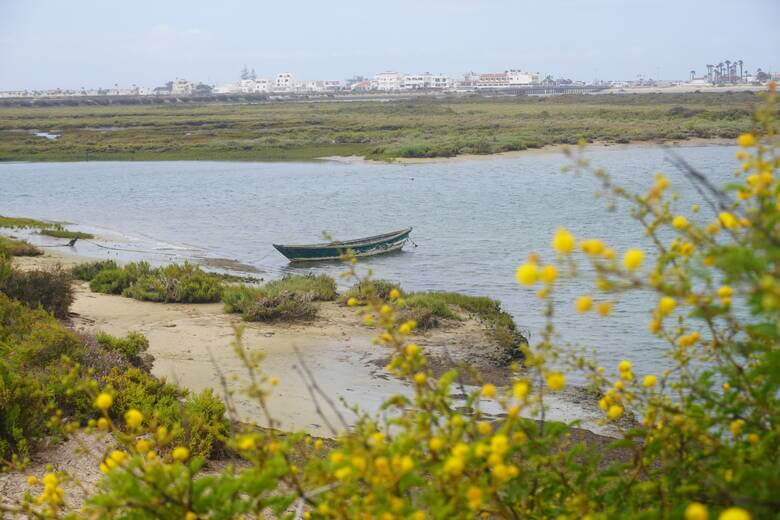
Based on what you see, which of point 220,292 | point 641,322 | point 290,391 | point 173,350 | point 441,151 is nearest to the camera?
point 290,391

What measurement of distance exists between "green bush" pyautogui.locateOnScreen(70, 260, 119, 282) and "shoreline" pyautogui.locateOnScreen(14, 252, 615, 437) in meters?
0.98

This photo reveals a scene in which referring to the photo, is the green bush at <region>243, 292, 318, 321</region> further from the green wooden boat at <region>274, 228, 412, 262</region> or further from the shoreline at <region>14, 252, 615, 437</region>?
the green wooden boat at <region>274, 228, 412, 262</region>

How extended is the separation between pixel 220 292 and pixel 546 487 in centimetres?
1412

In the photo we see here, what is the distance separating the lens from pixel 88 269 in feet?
60.1

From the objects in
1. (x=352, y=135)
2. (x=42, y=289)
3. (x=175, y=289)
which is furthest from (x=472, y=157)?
(x=42, y=289)

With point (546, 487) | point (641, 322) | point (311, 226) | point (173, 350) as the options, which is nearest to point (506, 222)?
point (311, 226)

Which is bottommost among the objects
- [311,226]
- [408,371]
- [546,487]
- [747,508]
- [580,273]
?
[311,226]

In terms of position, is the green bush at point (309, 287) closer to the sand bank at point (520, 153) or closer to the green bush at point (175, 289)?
the green bush at point (175, 289)

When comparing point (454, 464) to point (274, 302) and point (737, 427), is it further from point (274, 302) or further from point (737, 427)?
point (274, 302)

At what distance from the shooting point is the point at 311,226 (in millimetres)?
30188

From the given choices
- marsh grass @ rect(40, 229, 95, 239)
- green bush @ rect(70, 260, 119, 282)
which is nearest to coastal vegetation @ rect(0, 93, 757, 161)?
marsh grass @ rect(40, 229, 95, 239)

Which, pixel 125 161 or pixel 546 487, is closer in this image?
pixel 546 487

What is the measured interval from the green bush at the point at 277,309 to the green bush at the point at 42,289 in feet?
9.63

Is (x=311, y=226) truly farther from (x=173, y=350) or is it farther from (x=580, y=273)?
(x=580, y=273)
